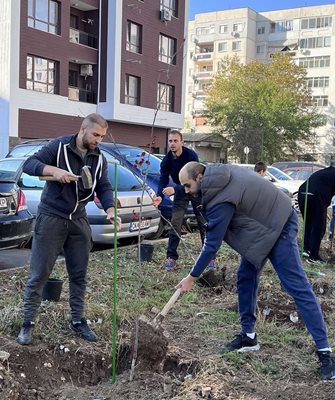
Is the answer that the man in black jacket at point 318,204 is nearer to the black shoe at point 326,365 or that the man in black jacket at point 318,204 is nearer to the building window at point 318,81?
the black shoe at point 326,365

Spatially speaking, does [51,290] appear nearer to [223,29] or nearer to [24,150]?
[24,150]

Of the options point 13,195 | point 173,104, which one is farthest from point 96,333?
point 173,104

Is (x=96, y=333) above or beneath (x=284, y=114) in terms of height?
beneath

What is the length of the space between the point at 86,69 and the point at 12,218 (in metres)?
24.6

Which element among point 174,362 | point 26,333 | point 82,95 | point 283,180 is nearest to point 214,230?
point 174,362

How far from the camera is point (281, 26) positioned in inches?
2566

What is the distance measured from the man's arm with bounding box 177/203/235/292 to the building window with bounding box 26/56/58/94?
75.6 ft

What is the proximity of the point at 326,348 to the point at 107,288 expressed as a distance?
2.54 metres

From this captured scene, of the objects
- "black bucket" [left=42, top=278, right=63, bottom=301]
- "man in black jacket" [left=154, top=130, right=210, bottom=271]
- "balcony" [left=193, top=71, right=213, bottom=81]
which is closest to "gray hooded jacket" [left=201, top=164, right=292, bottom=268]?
"black bucket" [left=42, top=278, right=63, bottom=301]

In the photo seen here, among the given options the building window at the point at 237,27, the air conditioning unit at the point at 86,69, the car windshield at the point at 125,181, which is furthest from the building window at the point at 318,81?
the car windshield at the point at 125,181

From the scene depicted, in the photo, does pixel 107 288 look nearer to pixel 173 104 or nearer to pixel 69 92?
pixel 69 92

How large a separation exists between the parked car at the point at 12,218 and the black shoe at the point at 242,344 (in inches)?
116

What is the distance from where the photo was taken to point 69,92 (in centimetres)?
2767

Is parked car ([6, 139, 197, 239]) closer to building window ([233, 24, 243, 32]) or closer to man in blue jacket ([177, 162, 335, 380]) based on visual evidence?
man in blue jacket ([177, 162, 335, 380])
